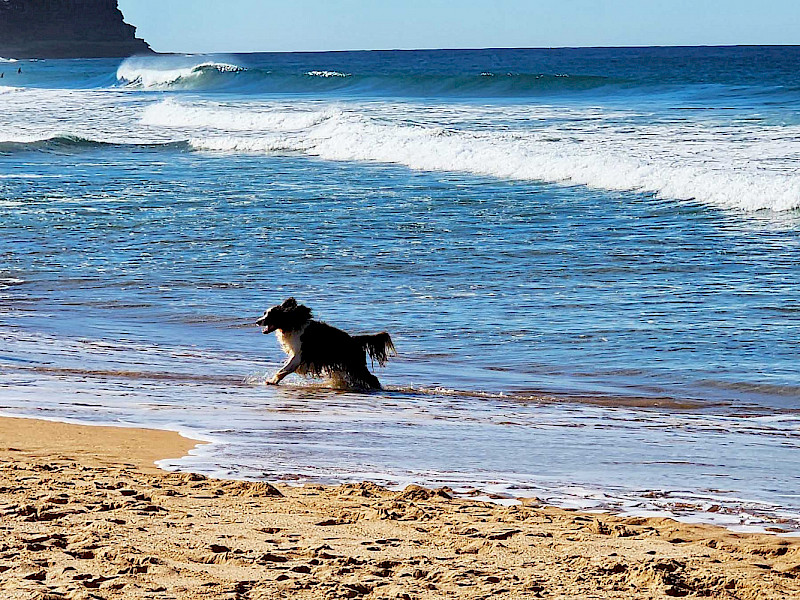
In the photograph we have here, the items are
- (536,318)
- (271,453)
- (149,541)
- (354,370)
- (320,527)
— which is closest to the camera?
(149,541)

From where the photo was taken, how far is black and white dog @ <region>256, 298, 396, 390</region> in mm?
7422

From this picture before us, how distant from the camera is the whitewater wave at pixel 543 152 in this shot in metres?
17.3

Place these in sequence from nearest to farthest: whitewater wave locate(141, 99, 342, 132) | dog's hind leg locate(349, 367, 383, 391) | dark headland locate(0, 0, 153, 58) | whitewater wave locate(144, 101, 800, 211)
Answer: dog's hind leg locate(349, 367, 383, 391), whitewater wave locate(144, 101, 800, 211), whitewater wave locate(141, 99, 342, 132), dark headland locate(0, 0, 153, 58)

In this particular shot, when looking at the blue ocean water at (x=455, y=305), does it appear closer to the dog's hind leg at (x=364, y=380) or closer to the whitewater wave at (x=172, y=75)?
the dog's hind leg at (x=364, y=380)

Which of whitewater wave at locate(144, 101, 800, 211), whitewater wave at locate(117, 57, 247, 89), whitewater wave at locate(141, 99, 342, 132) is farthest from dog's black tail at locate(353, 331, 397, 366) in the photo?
whitewater wave at locate(117, 57, 247, 89)

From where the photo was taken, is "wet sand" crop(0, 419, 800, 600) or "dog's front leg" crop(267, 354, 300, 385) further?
"dog's front leg" crop(267, 354, 300, 385)

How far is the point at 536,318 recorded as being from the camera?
30.1 ft

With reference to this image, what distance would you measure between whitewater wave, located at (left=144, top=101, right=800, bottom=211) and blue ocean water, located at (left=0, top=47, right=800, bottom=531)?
0.09 meters

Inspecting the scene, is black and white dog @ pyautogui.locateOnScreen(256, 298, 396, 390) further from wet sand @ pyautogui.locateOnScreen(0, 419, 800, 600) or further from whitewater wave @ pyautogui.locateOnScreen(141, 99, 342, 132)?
whitewater wave @ pyautogui.locateOnScreen(141, 99, 342, 132)

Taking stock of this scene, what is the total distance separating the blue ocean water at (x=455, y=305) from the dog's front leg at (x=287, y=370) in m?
0.12

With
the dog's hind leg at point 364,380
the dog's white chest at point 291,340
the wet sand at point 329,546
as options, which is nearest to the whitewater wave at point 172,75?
the dog's white chest at point 291,340

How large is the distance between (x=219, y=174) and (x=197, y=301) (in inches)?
477

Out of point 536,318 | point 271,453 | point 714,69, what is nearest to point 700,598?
point 271,453

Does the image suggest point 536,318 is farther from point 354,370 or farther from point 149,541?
point 149,541
